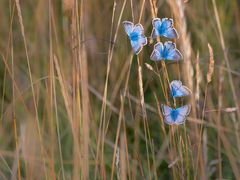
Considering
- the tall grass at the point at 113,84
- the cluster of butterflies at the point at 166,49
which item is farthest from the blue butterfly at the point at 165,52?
the tall grass at the point at 113,84

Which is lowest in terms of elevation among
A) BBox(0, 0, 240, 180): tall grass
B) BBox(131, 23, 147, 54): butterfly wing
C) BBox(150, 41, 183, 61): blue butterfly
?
BBox(0, 0, 240, 180): tall grass

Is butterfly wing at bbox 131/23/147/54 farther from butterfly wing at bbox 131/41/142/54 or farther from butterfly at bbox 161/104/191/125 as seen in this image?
butterfly at bbox 161/104/191/125

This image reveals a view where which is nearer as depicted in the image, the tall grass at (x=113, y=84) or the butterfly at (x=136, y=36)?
the butterfly at (x=136, y=36)

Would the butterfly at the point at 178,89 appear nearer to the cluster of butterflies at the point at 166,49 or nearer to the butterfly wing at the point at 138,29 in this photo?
the cluster of butterflies at the point at 166,49

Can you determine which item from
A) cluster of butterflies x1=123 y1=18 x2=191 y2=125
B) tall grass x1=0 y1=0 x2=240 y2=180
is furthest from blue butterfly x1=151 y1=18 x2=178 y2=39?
tall grass x1=0 y1=0 x2=240 y2=180

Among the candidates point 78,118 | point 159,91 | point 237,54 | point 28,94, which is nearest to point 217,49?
point 237,54

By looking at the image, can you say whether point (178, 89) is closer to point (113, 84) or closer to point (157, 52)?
point (157, 52)

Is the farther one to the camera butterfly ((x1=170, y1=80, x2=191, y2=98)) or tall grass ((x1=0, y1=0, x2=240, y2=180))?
tall grass ((x1=0, y1=0, x2=240, y2=180))
